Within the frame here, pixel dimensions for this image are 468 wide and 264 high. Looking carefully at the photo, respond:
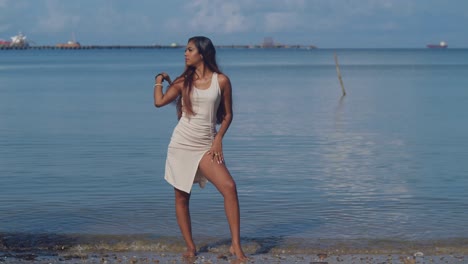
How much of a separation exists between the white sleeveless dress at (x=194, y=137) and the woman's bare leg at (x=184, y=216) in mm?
238

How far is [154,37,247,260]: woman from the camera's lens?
8180mm

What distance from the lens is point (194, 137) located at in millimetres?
8250

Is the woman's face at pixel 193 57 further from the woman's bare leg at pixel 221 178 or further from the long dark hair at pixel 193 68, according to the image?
the woman's bare leg at pixel 221 178

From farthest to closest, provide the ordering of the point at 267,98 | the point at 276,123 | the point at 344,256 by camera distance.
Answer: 1. the point at 267,98
2. the point at 276,123
3. the point at 344,256

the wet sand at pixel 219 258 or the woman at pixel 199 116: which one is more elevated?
the woman at pixel 199 116

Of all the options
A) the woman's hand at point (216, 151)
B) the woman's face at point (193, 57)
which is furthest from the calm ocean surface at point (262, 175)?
the woman's face at point (193, 57)

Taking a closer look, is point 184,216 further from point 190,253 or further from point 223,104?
point 223,104

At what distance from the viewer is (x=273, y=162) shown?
54.7 ft

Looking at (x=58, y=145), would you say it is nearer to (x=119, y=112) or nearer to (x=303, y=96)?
(x=119, y=112)

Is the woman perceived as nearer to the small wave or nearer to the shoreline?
the shoreline

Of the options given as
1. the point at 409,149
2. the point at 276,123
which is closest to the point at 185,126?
the point at 409,149

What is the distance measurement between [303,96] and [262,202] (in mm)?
28800

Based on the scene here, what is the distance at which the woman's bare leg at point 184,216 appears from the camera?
28.2ft

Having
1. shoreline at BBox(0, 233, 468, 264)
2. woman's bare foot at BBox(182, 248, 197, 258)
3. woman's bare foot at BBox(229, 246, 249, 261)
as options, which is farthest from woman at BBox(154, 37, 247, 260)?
shoreline at BBox(0, 233, 468, 264)
